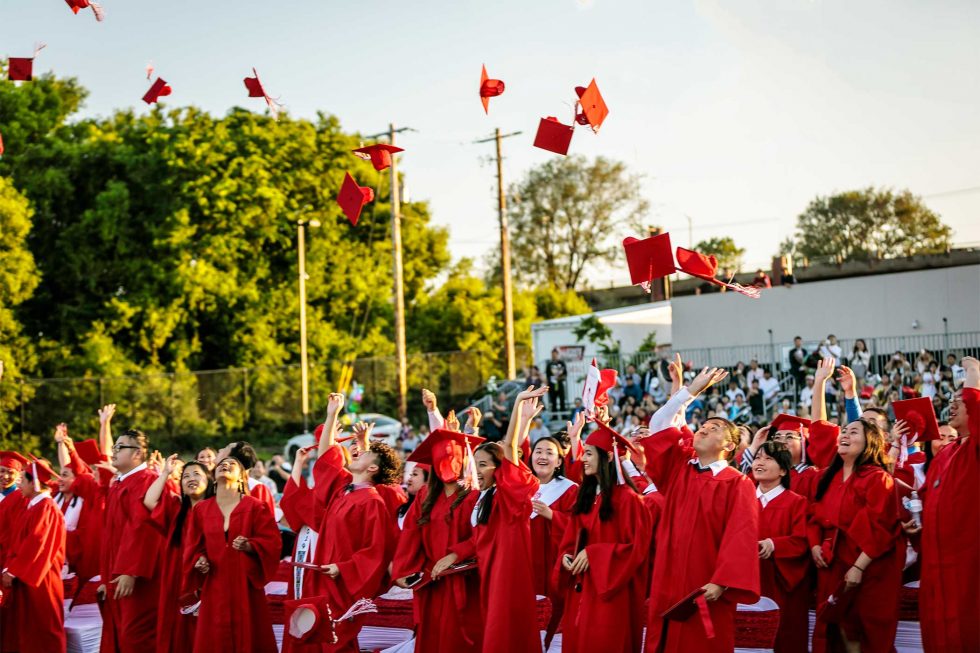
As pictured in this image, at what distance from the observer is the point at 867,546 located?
7.48 m

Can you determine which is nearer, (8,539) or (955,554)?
(955,554)

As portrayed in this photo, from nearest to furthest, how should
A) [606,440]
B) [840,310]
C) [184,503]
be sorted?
1. [606,440]
2. [184,503]
3. [840,310]

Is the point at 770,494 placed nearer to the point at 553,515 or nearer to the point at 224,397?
the point at 553,515

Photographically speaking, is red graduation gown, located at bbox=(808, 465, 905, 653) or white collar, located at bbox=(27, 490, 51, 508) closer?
red graduation gown, located at bbox=(808, 465, 905, 653)

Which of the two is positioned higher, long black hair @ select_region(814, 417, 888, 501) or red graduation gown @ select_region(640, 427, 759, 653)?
long black hair @ select_region(814, 417, 888, 501)

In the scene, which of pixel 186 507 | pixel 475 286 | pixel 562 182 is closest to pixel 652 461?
pixel 186 507

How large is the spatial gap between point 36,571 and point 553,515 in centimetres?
430

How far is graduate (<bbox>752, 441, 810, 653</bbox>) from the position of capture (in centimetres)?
785

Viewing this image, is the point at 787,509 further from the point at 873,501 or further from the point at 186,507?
the point at 186,507

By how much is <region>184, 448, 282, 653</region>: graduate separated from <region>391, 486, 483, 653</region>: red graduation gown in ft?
4.15

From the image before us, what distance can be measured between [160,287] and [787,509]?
28.6 metres

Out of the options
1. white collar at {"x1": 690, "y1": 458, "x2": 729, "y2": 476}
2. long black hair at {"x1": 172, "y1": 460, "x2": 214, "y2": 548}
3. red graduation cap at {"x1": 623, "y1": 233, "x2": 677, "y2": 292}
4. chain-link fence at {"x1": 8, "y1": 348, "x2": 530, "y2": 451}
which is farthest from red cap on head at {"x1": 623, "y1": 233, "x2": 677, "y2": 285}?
chain-link fence at {"x1": 8, "y1": 348, "x2": 530, "y2": 451}

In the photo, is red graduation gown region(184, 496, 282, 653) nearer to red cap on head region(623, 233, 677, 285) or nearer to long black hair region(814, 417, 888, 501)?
red cap on head region(623, 233, 677, 285)

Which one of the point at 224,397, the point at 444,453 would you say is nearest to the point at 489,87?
the point at 444,453
